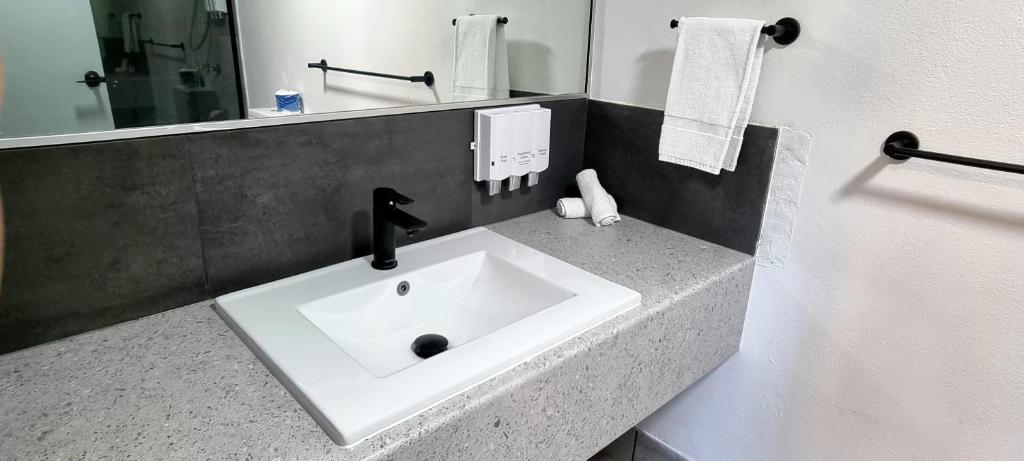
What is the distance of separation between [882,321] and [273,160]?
1.25m

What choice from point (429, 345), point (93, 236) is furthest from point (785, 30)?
point (93, 236)

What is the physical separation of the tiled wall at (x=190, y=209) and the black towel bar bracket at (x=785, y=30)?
68 centimetres

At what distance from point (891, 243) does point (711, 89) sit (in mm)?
477

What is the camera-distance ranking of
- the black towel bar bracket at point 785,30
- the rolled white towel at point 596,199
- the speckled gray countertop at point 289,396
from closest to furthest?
the speckled gray countertop at point 289,396
the black towel bar bracket at point 785,30
the rolled white towel at point 596,199

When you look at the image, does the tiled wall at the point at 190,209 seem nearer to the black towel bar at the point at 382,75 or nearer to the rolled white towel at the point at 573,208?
the black towel bar at the point at 382,75

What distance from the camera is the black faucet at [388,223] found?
109 cm

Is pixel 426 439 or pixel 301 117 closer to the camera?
pixel 426 439

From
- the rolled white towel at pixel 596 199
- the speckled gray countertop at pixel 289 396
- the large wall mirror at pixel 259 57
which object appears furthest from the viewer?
the rolled white towel at pixel 596 199

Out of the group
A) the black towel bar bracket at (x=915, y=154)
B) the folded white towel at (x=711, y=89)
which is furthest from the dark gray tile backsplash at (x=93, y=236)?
the black towel bar bracket at (x=915, y=154)

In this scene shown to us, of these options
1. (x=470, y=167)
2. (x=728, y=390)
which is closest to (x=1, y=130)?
→ (x=470, y=167)

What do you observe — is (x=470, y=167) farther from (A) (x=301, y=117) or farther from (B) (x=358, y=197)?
(A) (x=301, y=117)

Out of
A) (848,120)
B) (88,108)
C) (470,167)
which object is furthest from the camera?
(470,167)

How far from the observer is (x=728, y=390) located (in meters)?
1.49

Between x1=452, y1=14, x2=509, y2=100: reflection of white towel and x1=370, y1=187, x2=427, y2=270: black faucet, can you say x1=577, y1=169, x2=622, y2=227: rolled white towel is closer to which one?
x1=452, y1=14, x2=509, y2=100: reflection of white towel
